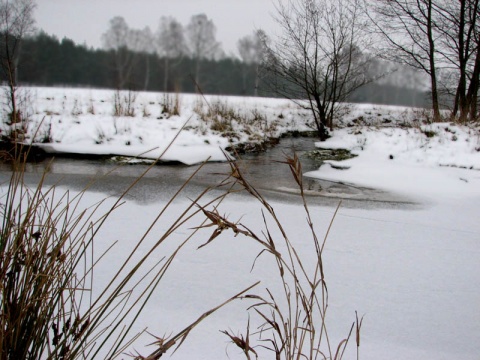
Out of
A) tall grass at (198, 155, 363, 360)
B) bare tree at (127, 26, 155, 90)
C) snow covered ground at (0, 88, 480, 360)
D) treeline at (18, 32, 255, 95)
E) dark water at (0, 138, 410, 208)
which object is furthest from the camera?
bare tree at (127, 26, 155, 90)

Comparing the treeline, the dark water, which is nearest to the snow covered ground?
the dark water

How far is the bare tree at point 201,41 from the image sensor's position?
24.8 meters

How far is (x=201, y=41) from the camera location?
25.1 meters

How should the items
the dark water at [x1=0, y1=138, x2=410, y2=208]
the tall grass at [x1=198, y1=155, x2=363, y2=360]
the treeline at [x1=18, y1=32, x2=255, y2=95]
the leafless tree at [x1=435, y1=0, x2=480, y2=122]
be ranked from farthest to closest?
the treeline at [x1=18, y1=32, x2=255, y2=95] < the leafless tree at [x1=435, y1=0, x2=480, y2=122] < the dark water at [x1=0, y1=138, x2=410, y2=208] < the tall grass at [x1=198, y1=155, x2=363, y2=360]

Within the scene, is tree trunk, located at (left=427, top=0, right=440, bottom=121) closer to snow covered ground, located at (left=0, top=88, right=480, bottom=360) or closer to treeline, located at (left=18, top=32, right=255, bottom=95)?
snow covered ground, located at (left=0, top=88, right=480, bottom=360)

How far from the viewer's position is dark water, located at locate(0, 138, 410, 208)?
12.4 ft

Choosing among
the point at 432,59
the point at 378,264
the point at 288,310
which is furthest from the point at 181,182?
the point at 432,59

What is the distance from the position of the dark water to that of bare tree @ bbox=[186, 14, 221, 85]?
20.1 meters

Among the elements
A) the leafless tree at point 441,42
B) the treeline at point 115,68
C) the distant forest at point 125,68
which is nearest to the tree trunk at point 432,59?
the leafless tree at point 441,42

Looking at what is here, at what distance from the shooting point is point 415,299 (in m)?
1.86

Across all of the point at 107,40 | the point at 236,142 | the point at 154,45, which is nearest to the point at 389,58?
the point at 236,142

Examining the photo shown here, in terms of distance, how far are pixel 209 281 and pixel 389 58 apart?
9180 millimetres

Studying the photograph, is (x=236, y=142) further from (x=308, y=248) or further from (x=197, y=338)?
(x=197, y=338)

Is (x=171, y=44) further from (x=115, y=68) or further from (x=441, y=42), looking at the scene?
(x=441, y=42)
